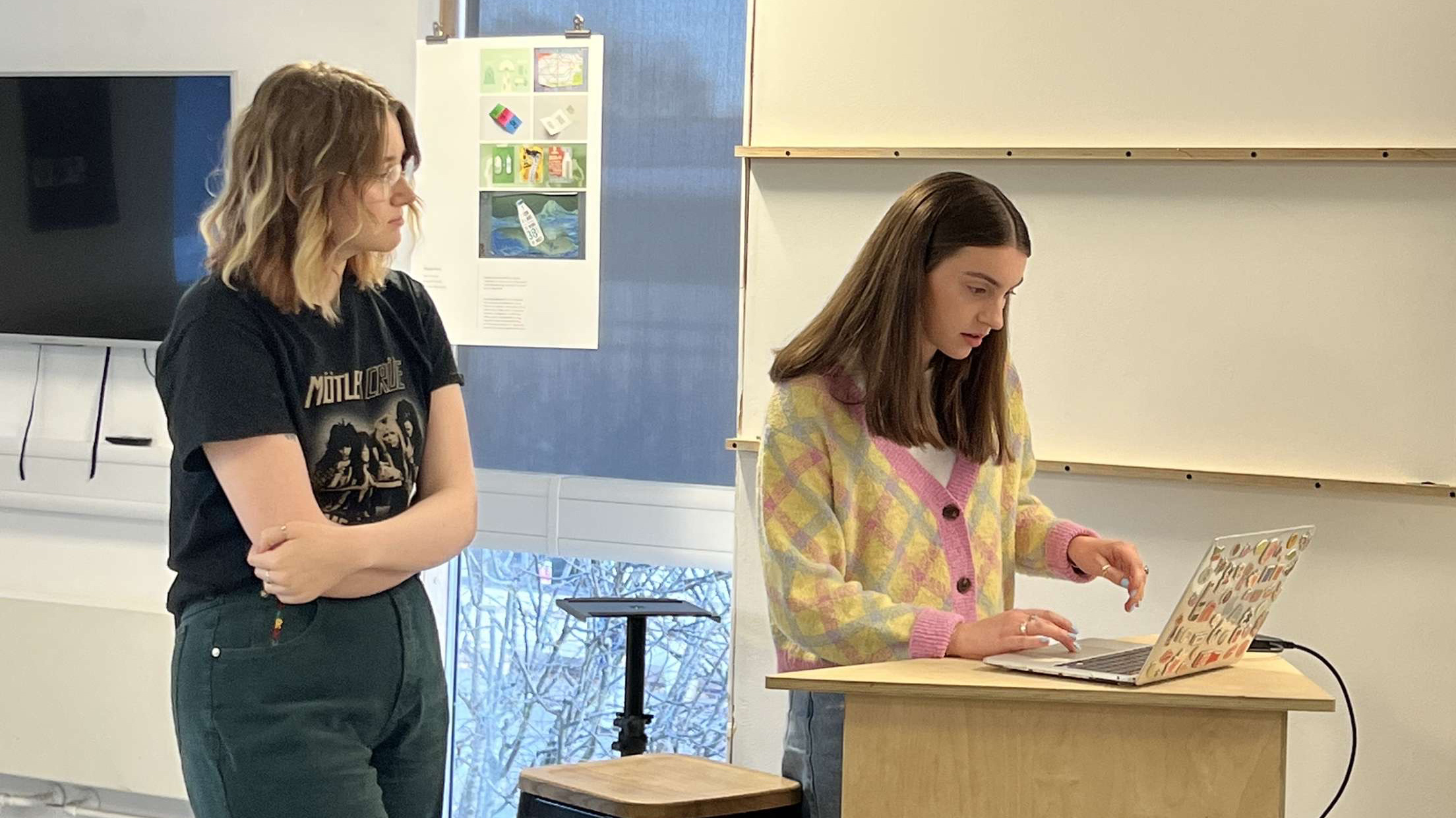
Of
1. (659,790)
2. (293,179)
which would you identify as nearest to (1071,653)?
(659,790)

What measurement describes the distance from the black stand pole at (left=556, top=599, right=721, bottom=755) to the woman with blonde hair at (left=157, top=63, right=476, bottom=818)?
39.2 inches

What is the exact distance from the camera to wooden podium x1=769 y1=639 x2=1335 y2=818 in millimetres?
1404

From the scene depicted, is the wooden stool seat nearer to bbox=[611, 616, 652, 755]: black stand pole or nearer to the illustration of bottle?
bbox=[611, 616, 652, 755]: black stand pole

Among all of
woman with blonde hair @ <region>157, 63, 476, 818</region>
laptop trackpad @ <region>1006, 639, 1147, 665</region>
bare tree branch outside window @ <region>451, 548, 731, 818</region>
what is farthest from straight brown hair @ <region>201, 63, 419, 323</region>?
bare tree branch outside window @ <region>451, 548, 731, 818</region>

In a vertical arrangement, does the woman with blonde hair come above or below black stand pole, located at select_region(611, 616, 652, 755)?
above

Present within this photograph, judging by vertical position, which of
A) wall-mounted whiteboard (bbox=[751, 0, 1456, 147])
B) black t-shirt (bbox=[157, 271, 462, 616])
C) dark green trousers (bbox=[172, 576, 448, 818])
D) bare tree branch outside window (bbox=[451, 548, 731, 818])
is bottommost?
bare tree branch outside window (bbox=[451, 548, 731, 818])

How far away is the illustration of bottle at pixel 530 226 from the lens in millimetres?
3234

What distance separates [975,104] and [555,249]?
1.00m

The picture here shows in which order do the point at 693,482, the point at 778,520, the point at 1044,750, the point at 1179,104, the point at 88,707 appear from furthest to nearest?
the point at 88,707
the point at 693,482
the point at 1179,104
the point at 778,520
the point at 1044,750

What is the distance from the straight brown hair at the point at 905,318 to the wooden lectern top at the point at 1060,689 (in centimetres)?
39

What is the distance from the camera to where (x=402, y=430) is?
5.68 ft

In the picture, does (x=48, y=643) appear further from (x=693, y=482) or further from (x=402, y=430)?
(x=402, y=430)

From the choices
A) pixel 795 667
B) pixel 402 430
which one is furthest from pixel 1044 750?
pixel 402 430

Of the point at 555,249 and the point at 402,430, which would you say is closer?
the point at 402,430
